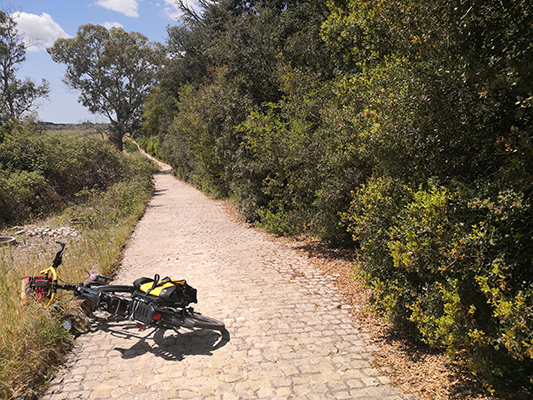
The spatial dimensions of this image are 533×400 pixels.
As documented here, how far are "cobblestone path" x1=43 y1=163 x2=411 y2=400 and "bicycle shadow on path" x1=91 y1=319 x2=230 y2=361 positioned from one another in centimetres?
1

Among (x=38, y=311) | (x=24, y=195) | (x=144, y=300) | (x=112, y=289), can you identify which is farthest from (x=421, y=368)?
(x=24, y=195)

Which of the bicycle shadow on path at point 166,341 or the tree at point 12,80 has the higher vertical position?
the tree at point 12,80

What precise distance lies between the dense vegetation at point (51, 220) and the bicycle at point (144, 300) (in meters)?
0.24

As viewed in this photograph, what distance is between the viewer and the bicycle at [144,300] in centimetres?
413

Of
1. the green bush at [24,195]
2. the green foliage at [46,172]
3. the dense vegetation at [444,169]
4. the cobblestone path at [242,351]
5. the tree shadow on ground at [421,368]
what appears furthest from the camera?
the green foliage at [46,172]

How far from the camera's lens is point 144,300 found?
167 inches

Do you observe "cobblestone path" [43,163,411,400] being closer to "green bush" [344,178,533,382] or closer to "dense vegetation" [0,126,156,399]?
"dense vegetation" [0,126,156,399]

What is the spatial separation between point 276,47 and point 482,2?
8.89 metres

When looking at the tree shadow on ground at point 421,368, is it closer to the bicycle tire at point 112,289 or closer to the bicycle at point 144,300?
the bicycle at point 144,300

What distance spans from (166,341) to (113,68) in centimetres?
5611

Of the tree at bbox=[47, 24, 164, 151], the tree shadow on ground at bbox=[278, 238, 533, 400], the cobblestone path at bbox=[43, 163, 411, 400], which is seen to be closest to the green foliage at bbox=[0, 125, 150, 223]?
the cobblestone path at bbox=[43, 163, 411, 400]

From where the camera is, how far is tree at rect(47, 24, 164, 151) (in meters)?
50.1

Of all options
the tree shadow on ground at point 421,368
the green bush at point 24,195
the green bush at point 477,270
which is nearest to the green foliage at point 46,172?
the green bush at point 24,195

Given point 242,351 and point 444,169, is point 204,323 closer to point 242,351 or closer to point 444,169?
point 242,351
